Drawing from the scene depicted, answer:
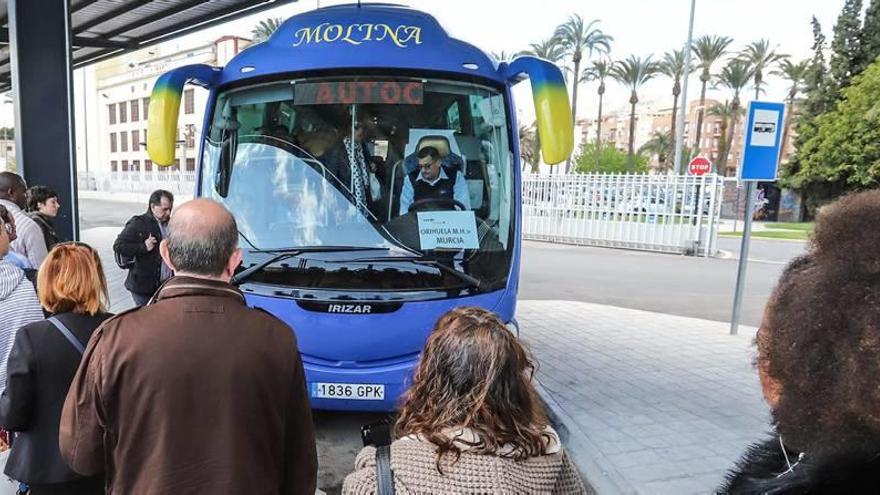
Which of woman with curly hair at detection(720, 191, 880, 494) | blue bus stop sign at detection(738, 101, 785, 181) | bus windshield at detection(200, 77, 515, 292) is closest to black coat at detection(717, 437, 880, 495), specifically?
woman with curly hair at detection(720, 191, 880, 494)

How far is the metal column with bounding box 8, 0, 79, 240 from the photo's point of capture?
6328 millimetres

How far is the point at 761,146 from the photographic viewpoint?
23.4ft

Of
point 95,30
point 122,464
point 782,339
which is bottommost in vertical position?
point 122,464

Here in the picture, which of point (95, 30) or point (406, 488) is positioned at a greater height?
point (95, 30)

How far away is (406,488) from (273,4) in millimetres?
8334

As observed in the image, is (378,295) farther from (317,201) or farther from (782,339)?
(782,339)

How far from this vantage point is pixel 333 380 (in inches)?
160

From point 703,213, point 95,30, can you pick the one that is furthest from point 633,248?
point 95,30

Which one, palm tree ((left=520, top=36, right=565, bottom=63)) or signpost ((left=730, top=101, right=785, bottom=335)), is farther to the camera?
palm tree ((left=520, top=36, right=565, bottom=63))

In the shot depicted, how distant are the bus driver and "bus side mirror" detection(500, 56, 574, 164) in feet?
2.54

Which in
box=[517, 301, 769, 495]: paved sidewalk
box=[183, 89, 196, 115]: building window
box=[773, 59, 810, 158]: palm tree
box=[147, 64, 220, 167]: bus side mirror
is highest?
box=[773, 59, 810, 158]: palm tree

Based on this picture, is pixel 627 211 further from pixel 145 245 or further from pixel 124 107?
pixel 124 107

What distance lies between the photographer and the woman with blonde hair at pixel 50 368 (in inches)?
90.5

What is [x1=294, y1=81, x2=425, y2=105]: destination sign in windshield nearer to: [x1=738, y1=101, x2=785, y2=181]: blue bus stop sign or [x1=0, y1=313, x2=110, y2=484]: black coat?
[x1=0, y1=313, x2=110, y2=484]: black coat
